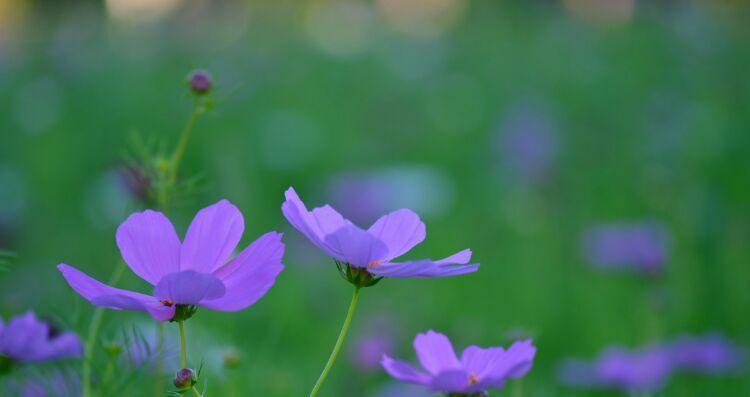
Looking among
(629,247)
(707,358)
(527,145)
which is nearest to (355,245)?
(707,358)

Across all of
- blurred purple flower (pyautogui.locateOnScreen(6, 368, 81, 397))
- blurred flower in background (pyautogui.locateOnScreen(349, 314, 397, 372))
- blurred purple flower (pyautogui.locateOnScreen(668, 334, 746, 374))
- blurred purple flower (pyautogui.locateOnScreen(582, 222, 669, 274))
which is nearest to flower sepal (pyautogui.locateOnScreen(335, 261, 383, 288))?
blurred purple flower (pyautogui.locateOnScreen(6, 368, 81, 397))

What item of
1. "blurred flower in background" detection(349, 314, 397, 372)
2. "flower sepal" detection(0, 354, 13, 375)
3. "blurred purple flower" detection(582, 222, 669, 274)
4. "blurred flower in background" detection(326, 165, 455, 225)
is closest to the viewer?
"flower sepal" detection(0, 354, 13, 375)

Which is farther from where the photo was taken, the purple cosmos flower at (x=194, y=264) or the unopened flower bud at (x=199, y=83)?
the unopened flower bud at (x=199, y=83)

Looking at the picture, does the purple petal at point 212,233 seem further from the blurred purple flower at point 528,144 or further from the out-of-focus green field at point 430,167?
the blurred purple flower at point 528,144

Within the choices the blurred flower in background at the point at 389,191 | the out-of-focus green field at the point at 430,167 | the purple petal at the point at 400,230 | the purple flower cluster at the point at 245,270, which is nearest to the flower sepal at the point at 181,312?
the purple flower cluster at the point at 245,270

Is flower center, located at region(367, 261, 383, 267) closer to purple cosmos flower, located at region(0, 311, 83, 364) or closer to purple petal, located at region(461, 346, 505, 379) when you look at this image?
purple petal, located at region(461, 346, 505, 379)

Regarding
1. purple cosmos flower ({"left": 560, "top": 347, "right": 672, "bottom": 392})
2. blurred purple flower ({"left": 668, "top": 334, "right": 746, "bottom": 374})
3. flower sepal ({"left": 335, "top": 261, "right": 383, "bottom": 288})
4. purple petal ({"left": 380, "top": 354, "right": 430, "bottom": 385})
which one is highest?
blurred purple flower ({"left": 668, "top": 334, "right": 746, "bottom": 374})

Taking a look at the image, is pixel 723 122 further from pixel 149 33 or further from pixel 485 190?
pixel 149 33
